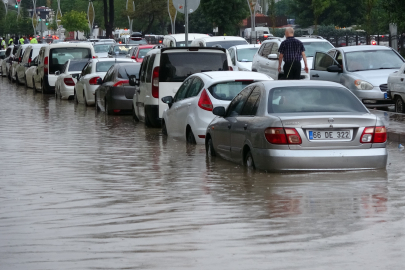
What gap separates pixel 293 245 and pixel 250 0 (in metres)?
56.6

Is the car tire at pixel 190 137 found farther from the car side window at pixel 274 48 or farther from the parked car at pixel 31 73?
the parked car at pixel 31 73

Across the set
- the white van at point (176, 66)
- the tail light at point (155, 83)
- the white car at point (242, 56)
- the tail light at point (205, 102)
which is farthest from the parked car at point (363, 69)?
the tail light at point (205, 102)

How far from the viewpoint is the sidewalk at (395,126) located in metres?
15.5

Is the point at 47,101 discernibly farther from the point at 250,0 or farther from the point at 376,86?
the point at 250,0

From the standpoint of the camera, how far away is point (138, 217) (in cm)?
835

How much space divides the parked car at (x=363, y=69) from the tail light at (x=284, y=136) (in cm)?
1037

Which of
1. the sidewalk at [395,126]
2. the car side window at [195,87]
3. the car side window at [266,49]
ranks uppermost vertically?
the car side window at [266,49]

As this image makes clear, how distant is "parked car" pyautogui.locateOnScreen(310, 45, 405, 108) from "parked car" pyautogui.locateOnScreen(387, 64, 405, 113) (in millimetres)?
464

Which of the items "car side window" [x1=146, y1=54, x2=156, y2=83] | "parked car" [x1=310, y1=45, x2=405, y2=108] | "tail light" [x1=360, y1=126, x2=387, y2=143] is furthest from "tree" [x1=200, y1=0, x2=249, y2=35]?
"tail light" [x1=360, y1=126, x2=387, y2=143]

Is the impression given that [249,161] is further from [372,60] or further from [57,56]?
[57,56]

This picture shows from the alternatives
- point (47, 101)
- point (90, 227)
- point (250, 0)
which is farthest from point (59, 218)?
point (250, 0)

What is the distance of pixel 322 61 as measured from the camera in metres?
24.0

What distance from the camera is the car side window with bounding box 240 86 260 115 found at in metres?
11.6

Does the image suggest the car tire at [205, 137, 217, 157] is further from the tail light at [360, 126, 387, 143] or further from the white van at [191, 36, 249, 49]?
the white van at [191, 36, 249, 49]
